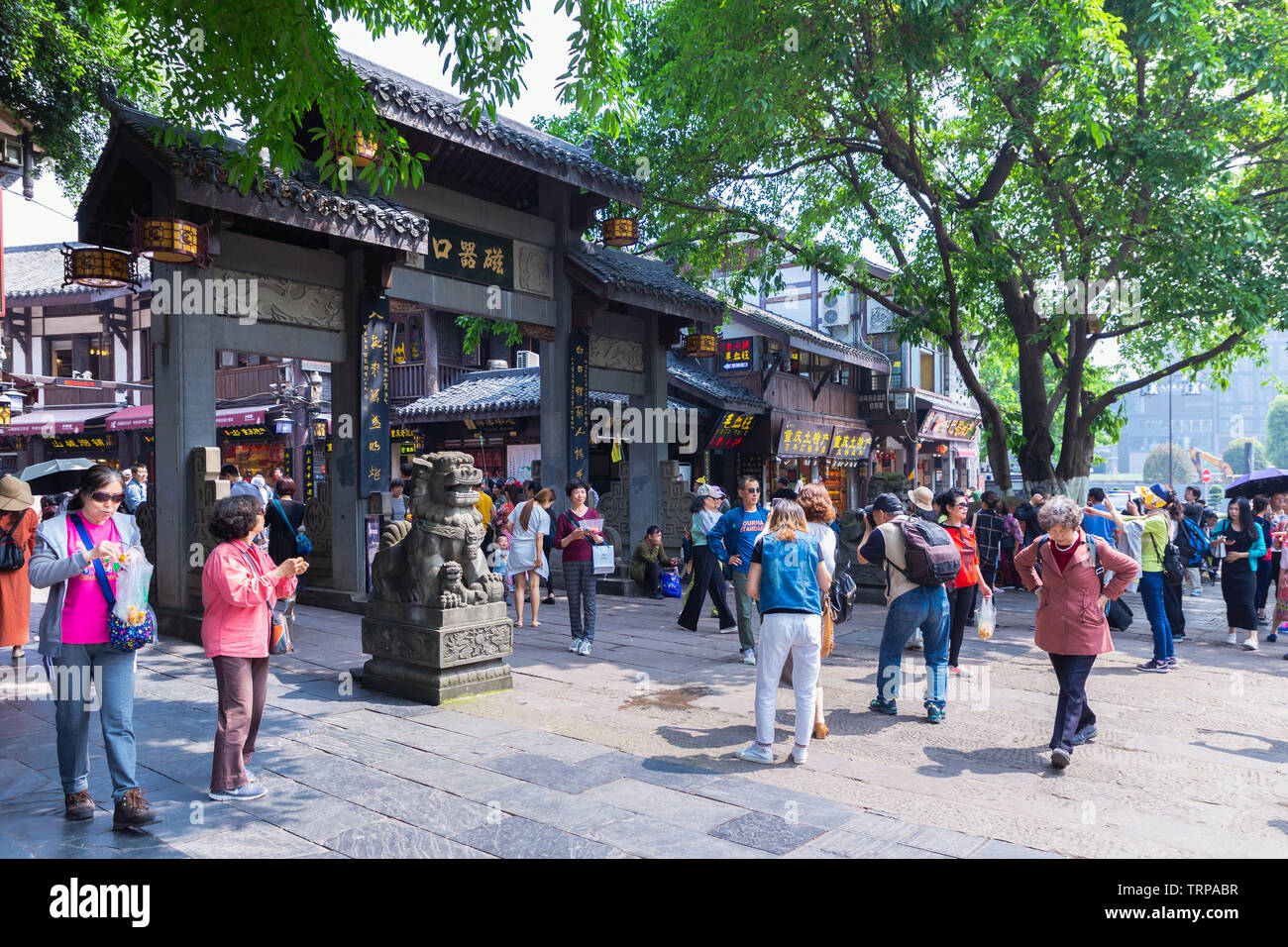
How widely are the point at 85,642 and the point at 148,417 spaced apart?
21.2 metres

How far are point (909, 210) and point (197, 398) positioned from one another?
12.1 meters

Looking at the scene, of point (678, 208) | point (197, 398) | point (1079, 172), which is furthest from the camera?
point (678, 208)

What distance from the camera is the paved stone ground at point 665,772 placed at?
418 cm

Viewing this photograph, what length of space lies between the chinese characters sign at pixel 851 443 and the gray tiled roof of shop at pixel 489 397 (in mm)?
6175

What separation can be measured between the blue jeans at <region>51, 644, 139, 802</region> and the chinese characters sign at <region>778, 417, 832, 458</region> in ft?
59.2

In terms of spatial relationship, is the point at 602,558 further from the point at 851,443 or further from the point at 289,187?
the point at 851,443

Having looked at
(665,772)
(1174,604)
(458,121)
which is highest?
(458,121)

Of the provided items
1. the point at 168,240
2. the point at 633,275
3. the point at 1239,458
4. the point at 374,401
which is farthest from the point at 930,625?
the point at 1239,458

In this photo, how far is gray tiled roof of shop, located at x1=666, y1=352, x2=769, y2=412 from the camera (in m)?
19.6

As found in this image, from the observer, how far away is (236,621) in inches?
178

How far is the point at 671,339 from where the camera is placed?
1538 centimetres

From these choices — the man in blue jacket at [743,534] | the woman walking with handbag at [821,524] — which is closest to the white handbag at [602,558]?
the man in blue jacket at [743,534]

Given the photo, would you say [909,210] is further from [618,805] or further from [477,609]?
[618,805]

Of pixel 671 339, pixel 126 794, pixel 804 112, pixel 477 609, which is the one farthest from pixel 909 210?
pixel 126 794
